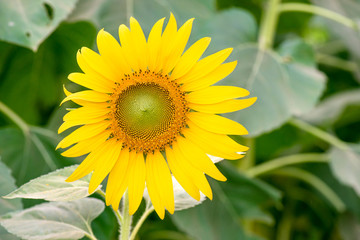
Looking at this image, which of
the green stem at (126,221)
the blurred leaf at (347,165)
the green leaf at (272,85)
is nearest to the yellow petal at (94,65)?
the green stem at (126,221)

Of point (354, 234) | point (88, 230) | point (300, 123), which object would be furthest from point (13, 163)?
point (354, 234)

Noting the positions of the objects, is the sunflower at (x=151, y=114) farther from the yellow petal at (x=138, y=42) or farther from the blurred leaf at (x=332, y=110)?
the blurred leaf at (x=332, y=110)

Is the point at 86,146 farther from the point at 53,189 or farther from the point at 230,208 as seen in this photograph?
the point at 230,208

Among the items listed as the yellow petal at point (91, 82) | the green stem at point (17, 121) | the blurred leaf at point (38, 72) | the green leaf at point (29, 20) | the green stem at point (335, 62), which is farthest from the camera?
the green stem at point (335, 62)

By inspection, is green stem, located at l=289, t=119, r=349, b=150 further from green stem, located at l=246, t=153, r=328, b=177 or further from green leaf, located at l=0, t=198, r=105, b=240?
green leaf, located at l=0, t=198, r=105, b=240

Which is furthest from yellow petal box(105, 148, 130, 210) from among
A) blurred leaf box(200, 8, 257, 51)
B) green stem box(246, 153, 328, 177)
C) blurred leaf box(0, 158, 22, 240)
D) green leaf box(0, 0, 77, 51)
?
green stem box(246, 153, 328, 177)

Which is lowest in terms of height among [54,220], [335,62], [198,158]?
[54,220]

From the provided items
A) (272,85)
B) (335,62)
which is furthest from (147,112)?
(335,62)
